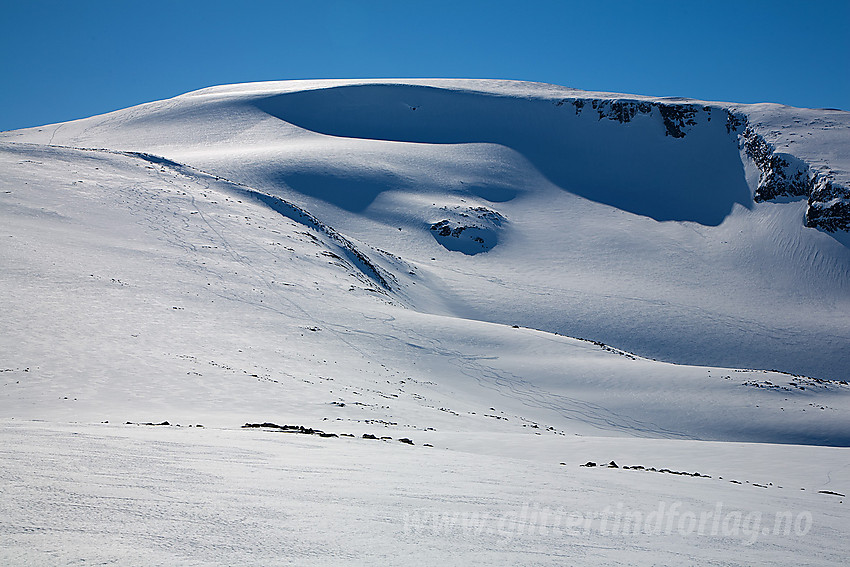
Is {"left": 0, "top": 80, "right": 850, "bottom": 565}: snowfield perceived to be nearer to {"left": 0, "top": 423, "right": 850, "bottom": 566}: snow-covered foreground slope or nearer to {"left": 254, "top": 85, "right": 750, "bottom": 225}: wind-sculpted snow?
{"left": 0, "top": 423, "right": 850, "bottom": 566}: snow-covered foreground slope

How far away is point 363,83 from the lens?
327ft

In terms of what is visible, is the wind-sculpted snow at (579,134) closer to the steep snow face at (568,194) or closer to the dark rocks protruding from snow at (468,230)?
the steep snow face at (568,194)

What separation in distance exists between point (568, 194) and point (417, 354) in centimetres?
5740

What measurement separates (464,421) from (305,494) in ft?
37.7

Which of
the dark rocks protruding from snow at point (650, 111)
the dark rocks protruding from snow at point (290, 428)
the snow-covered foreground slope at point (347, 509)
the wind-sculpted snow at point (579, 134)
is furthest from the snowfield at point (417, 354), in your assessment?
the dark rocks protruding from snow at point (650, 111)

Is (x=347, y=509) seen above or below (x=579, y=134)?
below

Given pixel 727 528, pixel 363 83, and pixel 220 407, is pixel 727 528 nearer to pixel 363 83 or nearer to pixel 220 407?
pixel 220 407

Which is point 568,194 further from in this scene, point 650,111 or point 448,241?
point 650,111

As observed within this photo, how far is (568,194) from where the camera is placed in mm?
75750

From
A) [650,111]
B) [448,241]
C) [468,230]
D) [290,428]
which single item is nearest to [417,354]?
[290,428]

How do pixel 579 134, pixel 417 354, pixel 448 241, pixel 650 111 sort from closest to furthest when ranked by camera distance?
1. pixel 417 354
2. pixel 448 241
3. pixel 579 134
4. pixel 650 111

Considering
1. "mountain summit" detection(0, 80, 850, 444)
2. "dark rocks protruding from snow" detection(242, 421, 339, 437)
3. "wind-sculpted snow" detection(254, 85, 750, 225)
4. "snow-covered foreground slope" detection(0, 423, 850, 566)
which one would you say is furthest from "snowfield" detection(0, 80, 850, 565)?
"wind-sculpted snow" detection(254, 85, 750, 225)

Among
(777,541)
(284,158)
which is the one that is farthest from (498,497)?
(284,158)

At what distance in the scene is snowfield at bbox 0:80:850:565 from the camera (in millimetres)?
4965
